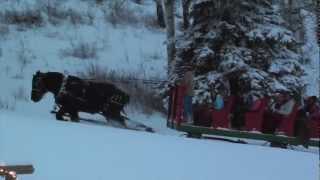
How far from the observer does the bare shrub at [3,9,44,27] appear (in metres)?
21.2

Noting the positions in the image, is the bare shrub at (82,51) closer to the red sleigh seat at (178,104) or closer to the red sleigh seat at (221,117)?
the red sleigh seat at (178,104)

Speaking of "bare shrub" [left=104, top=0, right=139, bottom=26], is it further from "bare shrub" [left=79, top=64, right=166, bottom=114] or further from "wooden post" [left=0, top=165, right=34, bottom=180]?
"wooden post" [left=0, top=165, right=34, bottom=180]

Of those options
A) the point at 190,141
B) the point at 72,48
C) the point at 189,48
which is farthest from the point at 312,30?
the point at 190,141

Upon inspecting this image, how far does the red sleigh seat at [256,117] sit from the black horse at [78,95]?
7.92ft

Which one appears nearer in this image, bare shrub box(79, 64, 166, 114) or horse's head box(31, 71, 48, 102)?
horse's head box(31, 71, 48, 102)

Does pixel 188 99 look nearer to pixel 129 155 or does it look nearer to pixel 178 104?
pixel 178 104

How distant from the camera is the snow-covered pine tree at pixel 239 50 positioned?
15531mm

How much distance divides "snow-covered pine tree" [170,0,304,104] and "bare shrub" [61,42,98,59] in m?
4.26

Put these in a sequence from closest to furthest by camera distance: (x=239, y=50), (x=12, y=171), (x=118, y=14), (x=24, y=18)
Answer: (x=12, y=171)
(x=239, y=50)
(x=24, y=18)
(x=118, y=14)

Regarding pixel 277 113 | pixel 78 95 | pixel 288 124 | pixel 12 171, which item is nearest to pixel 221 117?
pixel 277 113

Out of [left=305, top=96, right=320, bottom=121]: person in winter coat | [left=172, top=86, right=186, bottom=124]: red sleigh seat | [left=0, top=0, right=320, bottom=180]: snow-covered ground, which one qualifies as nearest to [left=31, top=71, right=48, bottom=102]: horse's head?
[left=172, top=86, right=186, bottom=124]: red sleigh seat

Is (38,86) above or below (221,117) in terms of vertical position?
above

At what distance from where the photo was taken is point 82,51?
2006cm

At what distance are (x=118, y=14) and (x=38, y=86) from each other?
33.4 feet
